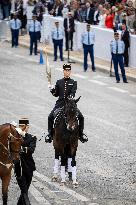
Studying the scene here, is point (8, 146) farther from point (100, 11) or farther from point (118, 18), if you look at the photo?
point (100, 11)

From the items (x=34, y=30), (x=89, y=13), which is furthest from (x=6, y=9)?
(x=89, y=13)

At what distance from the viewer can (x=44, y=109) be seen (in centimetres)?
3319

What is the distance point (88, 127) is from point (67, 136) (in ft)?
25.9

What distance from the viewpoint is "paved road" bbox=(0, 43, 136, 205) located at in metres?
21.3

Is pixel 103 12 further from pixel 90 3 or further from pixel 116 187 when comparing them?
pixel 116 187

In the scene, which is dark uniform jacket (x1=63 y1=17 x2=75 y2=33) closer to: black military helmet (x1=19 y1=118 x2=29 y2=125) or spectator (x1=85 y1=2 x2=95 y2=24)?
spectator (x1=85 y1=2 x2=95 y2=24)

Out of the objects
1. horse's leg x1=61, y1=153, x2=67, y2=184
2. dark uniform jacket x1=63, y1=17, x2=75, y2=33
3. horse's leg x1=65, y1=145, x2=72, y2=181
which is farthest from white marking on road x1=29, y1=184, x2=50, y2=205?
dark uniform jacket x1=63, y1=17, x2=75, y2=33

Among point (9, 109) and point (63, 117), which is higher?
point (63, 117)

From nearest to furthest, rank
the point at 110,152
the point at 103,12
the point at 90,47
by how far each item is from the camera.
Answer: the point at 110,152
the point at 90,47
the point at 103,12

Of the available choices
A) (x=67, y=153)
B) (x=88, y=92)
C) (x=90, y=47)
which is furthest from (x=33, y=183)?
(x=90, y=47)

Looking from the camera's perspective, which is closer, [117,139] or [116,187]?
[116,187]

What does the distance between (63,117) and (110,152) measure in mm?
4620

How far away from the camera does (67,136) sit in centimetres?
2209

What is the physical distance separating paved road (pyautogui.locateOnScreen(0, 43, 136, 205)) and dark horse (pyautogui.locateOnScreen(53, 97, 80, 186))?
0.43 m
